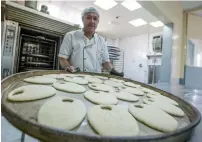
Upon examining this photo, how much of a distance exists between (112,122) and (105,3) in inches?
165

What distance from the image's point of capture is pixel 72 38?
5.23 ft

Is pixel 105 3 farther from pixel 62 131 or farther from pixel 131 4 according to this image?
pixel 62 131

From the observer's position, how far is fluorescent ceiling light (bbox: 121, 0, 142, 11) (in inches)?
159

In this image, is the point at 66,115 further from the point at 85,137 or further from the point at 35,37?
the point at 35,37

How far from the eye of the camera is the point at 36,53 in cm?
257

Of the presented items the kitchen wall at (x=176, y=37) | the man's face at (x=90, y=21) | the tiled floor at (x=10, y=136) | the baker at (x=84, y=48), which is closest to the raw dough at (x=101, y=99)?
the baker at (x=84, y=48)

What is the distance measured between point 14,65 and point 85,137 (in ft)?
7.24

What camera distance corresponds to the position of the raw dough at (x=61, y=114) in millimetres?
484

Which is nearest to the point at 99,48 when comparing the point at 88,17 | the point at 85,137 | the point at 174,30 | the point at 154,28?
the point at 88,17

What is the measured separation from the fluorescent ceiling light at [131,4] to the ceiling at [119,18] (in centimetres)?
12

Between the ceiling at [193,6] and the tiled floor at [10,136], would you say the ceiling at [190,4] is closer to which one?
the ceiling at [193,6]

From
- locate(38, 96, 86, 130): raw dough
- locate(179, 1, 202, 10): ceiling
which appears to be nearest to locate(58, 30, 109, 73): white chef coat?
locate(38, 96, 86, 130): raw dough

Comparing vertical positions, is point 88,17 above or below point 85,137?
above

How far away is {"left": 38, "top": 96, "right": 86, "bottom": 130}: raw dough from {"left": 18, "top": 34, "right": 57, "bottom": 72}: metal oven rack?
2.00m
